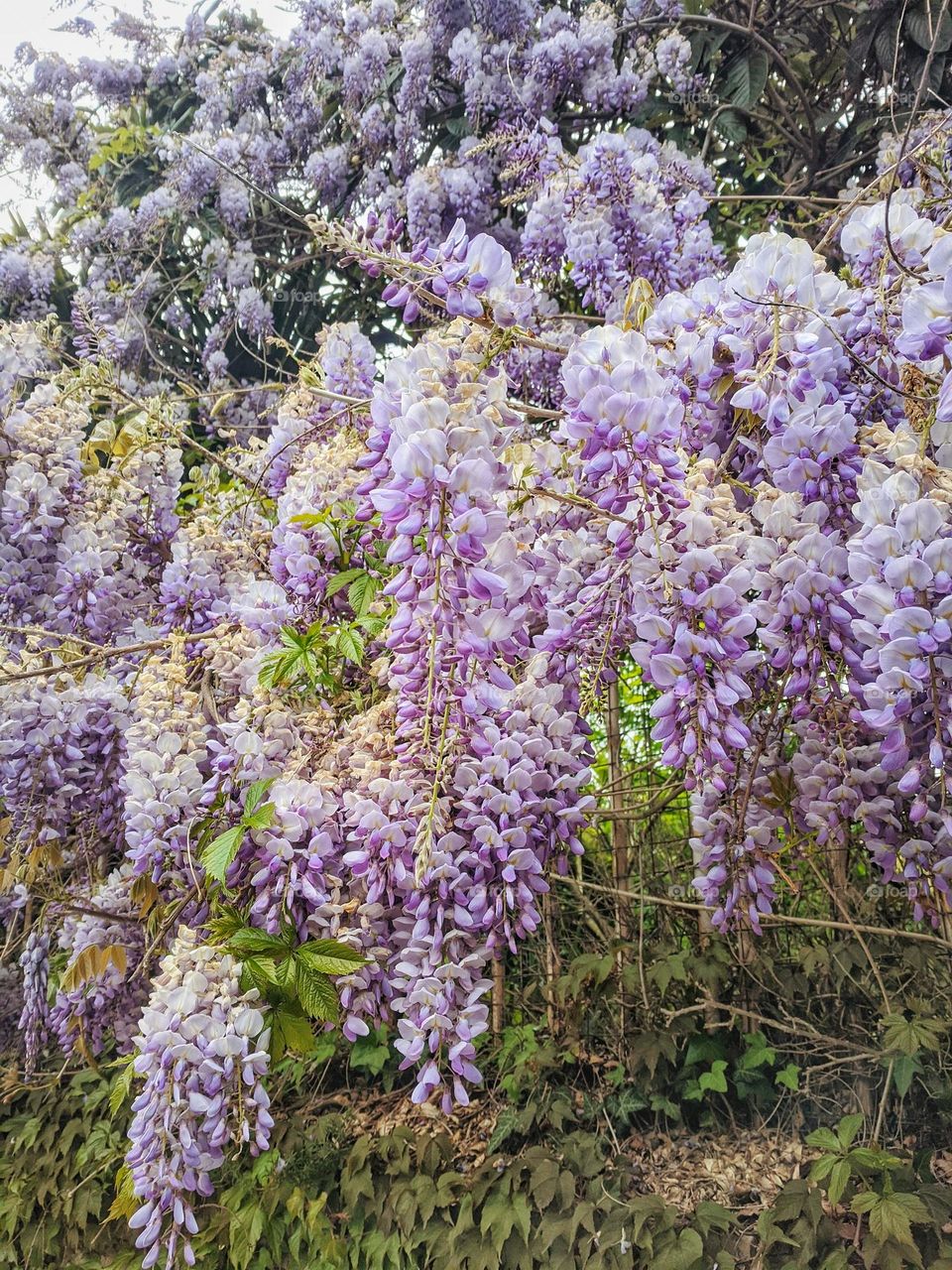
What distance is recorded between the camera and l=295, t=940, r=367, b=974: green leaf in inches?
52.4

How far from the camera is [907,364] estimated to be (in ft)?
3.69

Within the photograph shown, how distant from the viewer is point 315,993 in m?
1.35

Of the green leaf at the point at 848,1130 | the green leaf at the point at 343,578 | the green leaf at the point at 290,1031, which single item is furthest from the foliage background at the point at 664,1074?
the green leaf at the point at 290,1031

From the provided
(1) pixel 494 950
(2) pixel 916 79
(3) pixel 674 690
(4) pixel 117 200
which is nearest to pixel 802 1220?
(1) pixel 494 950

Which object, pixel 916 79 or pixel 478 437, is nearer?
pixel 478 437

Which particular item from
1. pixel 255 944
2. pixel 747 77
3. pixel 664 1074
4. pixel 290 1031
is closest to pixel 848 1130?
pixel 664 1074

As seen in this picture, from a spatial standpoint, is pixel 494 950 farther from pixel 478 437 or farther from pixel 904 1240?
pixel 904 1240

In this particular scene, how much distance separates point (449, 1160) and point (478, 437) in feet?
8.50

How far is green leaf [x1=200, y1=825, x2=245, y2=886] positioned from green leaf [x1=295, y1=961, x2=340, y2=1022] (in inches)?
7.2

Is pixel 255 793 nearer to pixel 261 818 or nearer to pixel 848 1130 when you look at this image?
pixel 261 818

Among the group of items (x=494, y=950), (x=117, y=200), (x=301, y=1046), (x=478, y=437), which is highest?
(x=117, y=200)

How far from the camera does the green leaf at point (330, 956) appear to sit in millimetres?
1331

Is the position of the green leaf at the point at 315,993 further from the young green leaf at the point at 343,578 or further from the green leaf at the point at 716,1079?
the green leaf at the point at 716,1079

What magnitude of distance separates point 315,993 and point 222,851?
245 mm
